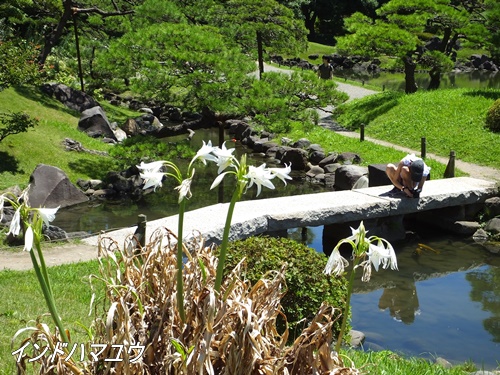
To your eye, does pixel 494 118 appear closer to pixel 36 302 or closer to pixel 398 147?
pixel 398 147

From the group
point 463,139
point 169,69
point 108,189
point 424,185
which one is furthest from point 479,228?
point 108,189

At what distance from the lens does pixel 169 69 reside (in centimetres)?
1666

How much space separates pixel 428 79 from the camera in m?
43.2

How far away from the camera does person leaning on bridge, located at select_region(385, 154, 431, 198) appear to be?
1431 cm

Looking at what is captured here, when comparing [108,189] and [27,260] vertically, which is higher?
[27,260]

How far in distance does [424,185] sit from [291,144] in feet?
27.2

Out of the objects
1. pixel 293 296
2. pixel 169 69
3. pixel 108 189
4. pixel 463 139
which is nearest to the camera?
pixel 293 296

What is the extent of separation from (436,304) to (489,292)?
1303mm

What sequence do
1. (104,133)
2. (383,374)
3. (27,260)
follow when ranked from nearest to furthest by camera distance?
(383,374)
(27,260)
(104,133)

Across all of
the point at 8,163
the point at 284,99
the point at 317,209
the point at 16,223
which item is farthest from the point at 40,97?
the point at 16,223

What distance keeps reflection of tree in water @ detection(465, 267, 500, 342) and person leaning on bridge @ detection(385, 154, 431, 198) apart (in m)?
2.18

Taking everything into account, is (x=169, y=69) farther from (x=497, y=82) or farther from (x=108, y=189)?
(x=497, y=82)

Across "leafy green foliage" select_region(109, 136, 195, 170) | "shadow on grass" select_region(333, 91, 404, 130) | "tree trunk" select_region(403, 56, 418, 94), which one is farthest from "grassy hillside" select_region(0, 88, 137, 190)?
"tree trunk" select_region(403, 56, 418, 94)

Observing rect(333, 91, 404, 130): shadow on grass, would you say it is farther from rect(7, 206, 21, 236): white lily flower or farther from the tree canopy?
rect(7, 206, 21, 236): white lily flower
